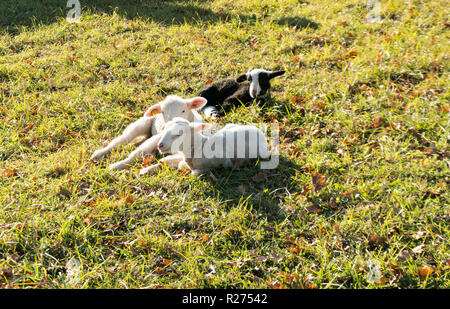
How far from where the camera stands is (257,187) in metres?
4.19

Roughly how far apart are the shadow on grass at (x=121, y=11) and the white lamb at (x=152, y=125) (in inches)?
165

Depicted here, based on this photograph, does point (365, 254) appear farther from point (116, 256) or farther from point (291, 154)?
point (116, 256)

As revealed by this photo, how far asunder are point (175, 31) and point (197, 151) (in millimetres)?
4843

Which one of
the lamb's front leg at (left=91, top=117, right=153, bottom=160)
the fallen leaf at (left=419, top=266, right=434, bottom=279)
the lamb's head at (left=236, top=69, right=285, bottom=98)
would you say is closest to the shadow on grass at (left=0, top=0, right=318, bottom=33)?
the lamb's head at (left=236, top=69, right=285, bottom=98)

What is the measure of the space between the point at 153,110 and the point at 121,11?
558 cm

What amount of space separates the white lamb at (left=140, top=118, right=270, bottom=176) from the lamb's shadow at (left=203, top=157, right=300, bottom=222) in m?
0.15

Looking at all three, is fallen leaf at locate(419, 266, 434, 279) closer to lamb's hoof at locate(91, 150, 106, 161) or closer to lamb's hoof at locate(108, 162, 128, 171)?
lamb's hoof at locate(108, 162, 128, 171)

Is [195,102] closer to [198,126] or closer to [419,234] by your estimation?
[198,126]

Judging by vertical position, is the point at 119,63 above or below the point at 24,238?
above

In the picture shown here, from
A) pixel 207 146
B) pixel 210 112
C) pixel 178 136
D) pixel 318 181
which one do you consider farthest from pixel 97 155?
pixel 318 181

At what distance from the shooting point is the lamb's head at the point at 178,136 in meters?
3.81
